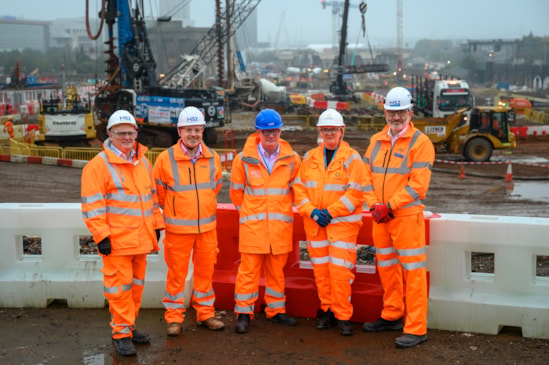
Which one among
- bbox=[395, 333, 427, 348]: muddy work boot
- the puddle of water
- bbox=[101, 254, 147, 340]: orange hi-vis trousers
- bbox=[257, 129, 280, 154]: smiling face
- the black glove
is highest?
bbox=[257, 129, 280, 154]: smiling face

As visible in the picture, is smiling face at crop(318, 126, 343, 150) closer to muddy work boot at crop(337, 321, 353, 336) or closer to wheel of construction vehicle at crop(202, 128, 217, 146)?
muddy work boot at crop(337, 321, 353, 336)

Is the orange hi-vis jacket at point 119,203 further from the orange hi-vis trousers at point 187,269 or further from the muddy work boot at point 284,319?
the muddy work boot at point 284,319

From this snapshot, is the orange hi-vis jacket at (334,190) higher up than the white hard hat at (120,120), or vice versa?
the white hard hat at (120,120)

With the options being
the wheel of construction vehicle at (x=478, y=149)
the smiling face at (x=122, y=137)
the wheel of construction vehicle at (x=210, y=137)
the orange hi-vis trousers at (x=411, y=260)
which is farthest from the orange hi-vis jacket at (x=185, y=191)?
the wheel of construction vehicle at (x=210, y=137)

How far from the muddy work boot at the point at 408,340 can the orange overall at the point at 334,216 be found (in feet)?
1.67

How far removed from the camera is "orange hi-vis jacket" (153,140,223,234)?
588 centimetres

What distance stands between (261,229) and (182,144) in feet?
3.27

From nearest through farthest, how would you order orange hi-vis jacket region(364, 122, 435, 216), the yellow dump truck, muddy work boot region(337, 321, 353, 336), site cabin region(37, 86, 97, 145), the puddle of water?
orange hi-vis jacket region(364, 122, 435, 216)
muddy work boot region(337, 321, 353, 336)
the puddle of water
the yellow dump truck
site cabin region(37, 86, 97, 145)

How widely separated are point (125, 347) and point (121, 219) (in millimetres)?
995

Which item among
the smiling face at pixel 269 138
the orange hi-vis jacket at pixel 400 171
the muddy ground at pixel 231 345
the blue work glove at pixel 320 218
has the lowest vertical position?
the muddy ground at pixel 231 345

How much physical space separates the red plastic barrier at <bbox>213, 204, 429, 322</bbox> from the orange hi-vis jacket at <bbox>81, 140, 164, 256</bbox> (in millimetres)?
999

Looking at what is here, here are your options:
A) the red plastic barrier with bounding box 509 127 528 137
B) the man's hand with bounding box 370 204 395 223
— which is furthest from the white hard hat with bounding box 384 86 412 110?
the red plastic barrier with bounding box 509 127 528 137

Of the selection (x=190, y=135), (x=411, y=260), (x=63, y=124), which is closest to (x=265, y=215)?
(x=190, y=135)

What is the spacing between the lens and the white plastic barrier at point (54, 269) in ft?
21.2
